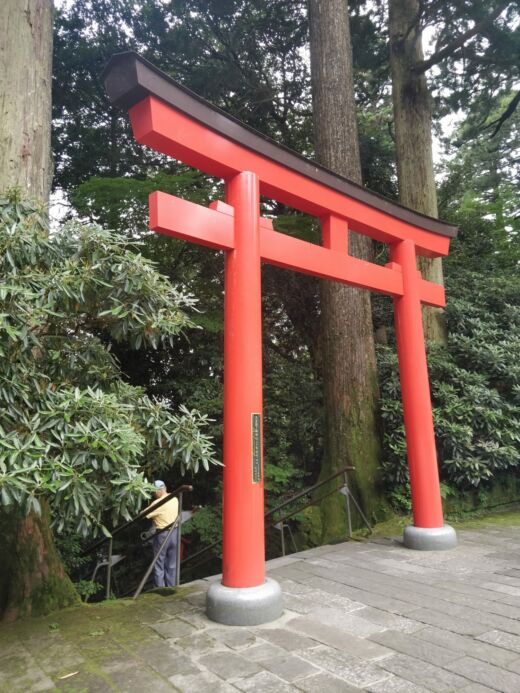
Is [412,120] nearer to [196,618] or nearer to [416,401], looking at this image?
[416,401]

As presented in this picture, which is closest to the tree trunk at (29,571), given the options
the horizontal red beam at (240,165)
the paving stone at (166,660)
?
the paving stone at (166,660)

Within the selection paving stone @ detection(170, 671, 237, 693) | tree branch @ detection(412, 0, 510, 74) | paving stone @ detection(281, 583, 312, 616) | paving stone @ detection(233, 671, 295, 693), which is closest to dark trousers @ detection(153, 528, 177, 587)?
paving stone @ detection(281, 583, 312, 616)

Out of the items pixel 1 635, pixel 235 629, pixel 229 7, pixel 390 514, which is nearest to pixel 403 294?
pixel 390 514

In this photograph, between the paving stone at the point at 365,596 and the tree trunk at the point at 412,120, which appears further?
the tree trunk at the point at 412,120

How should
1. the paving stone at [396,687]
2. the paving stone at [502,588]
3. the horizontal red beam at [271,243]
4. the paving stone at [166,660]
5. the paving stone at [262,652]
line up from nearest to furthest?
the paving stone at [396,687] → the paving stone at [166,660] → the paving stone at [262,652] → the horizontal red beam at [271,243] → the paving stone at [502,588]

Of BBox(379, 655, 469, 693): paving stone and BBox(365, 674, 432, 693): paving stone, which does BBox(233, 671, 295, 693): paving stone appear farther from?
BBox(379, 655, 469, 693): paving stone

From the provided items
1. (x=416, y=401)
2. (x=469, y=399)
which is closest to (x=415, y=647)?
(x=416, y=401)

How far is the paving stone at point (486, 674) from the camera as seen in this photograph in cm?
219

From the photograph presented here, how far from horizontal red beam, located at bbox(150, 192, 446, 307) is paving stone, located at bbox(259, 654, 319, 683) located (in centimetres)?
247

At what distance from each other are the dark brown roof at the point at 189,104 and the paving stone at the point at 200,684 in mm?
3203

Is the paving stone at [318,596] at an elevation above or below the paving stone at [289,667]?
below

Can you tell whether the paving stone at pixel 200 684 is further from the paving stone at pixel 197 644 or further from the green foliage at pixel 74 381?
the green foliage at pixel 74 381

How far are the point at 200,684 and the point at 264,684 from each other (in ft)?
0.97

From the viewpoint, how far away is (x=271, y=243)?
147 inches
